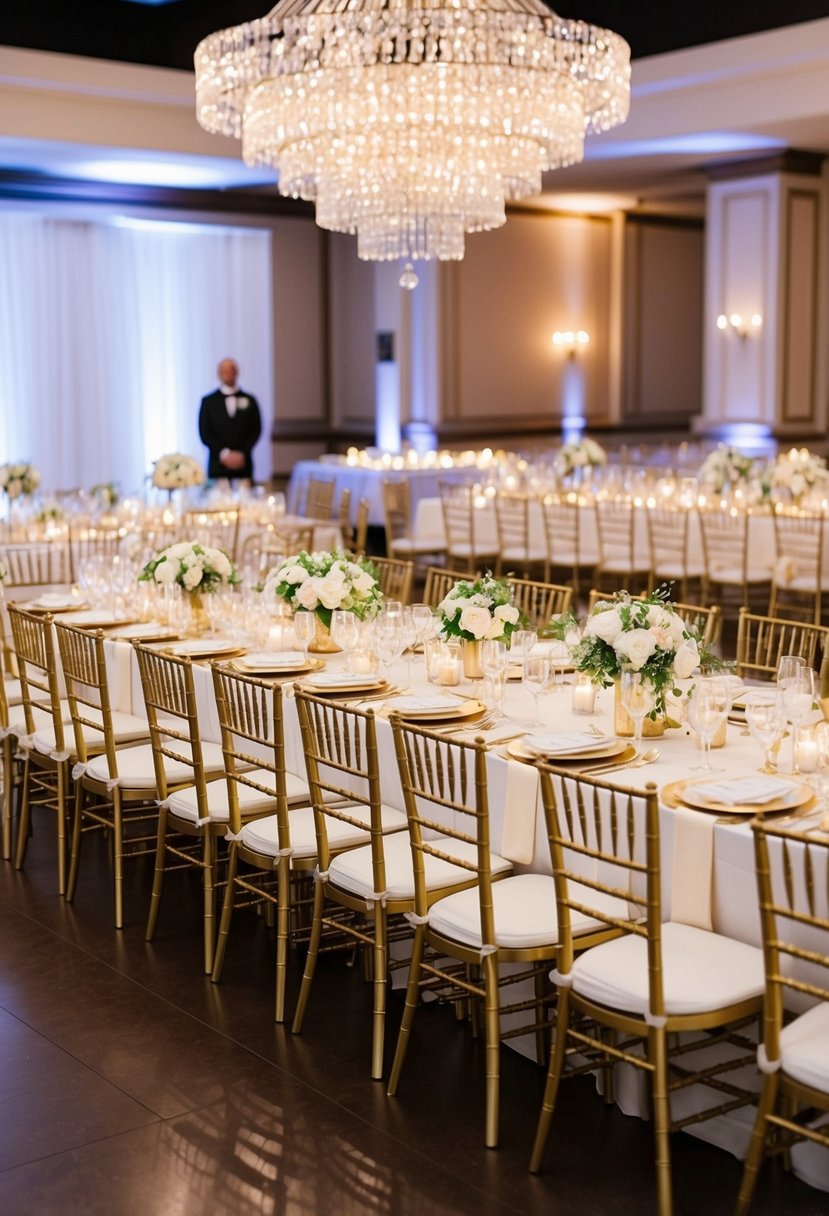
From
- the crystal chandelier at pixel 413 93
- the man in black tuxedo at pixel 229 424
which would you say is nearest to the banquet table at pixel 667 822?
the crystal chandelier at pixel 413 93

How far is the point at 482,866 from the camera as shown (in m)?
3.62

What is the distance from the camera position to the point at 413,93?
6664 millimetres

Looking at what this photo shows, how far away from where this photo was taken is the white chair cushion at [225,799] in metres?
4.76

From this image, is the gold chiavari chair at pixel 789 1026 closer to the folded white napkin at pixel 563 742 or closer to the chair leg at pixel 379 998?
the folded white napkin at pixel 563 742

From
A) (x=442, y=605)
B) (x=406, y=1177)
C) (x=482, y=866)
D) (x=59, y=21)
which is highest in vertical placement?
(x=59, y=21)

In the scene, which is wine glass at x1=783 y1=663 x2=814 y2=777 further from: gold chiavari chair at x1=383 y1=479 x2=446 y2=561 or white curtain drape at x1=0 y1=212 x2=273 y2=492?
white curtain drape at x1=0 y1=212 x2=273 y2=492

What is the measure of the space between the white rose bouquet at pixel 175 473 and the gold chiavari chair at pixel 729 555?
338 centimetres

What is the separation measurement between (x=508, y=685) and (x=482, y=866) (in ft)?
5.21

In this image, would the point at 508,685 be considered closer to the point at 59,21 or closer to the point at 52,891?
the point at 52,891

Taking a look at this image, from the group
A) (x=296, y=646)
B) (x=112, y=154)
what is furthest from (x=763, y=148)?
(x=296, y=646)

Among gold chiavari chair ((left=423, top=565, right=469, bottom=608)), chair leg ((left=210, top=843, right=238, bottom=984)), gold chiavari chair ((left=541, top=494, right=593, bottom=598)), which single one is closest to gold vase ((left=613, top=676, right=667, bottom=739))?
chair leg ((left=210, top=843, right=238, bottom=984))

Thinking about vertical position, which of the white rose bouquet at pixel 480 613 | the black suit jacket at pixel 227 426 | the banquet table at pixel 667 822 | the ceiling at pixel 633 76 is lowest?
the banquet table at pixel 667 822

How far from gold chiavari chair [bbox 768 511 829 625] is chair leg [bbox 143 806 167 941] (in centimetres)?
494

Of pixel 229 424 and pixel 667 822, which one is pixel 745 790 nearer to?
pixel 667 822
